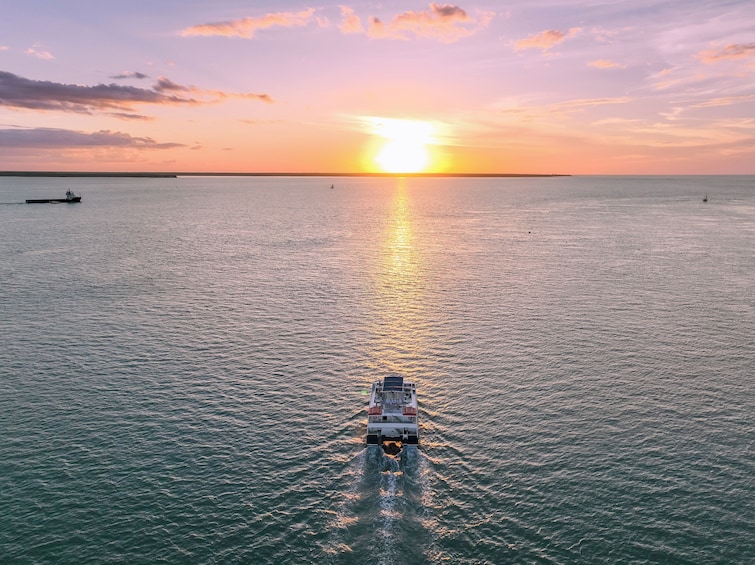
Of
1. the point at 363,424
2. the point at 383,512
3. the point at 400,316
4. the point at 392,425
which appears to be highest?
the point at 400,316

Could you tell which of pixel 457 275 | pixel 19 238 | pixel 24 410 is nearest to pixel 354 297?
pixel 457 275

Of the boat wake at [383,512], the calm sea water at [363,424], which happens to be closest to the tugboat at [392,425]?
the boat wake at [383,512]

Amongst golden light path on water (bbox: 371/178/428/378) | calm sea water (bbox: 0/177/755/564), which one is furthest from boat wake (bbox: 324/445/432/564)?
golden light path on water (bbox: 371/178/428/378)

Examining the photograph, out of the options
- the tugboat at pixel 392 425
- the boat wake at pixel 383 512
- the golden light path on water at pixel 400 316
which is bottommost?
the boat wake at pixel 383 512

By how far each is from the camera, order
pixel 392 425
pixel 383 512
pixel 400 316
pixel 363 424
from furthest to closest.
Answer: pixel 400 316, pixel 363 424, pixel 392 425, pixel 383 512

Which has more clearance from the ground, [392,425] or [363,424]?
[392,425]

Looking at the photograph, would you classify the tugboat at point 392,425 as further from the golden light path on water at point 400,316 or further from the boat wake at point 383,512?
the golden light path on water at point 400,316

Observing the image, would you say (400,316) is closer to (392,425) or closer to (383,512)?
(392,425)

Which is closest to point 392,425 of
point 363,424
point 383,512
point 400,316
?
point 363,424
